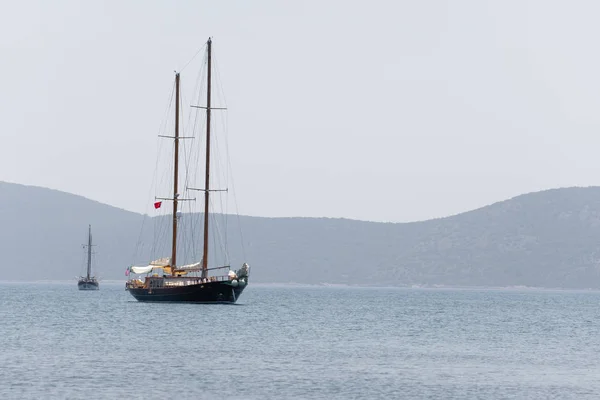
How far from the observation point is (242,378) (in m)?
55.2

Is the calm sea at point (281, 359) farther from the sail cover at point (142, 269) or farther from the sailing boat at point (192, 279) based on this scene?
the sail cover at point (142, 269)

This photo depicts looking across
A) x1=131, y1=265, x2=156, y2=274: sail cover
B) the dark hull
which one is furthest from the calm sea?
x1=131, y1=265, x2=156, y2=274: sail cover

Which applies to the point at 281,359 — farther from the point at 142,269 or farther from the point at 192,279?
the point at 142,269

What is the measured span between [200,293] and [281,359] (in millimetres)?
51048

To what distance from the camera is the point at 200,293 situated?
378ft

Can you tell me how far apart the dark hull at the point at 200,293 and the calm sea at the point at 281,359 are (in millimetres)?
8452

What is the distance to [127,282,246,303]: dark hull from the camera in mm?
114950

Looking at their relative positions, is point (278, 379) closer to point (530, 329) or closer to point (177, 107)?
point (530, 329)

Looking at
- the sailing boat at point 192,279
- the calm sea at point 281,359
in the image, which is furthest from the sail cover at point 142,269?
the calm sea at point 281,359

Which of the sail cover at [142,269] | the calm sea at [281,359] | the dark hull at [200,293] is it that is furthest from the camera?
the sail cover at [142,269]

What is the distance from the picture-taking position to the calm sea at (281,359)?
168 ft

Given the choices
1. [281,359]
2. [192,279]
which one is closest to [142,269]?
[192,279]

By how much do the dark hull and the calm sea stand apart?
845 centimetres

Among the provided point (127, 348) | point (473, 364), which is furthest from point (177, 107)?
point (473, 364)
